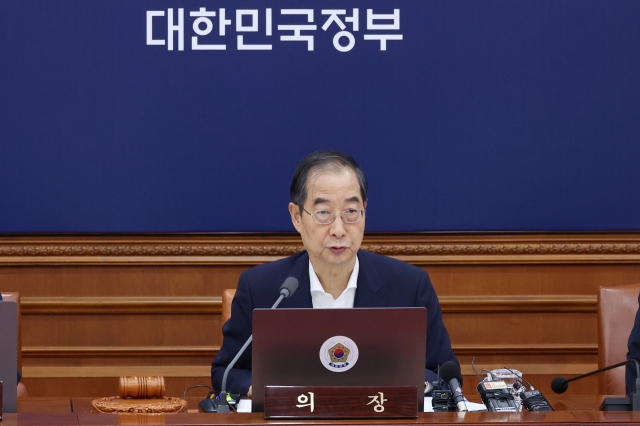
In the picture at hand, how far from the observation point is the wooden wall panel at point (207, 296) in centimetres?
379

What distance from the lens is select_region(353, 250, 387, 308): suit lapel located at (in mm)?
2615

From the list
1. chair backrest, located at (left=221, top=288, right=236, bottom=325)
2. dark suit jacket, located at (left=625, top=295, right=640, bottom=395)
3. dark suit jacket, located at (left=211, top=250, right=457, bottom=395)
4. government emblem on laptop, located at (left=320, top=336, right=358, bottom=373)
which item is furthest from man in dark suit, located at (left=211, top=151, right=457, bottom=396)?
government emblem on laptop, located at (left=320, top=336, right=358, bottom=373)

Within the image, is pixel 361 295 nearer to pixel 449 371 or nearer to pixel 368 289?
pixel 368 289

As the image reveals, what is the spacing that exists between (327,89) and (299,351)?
80.7 inches

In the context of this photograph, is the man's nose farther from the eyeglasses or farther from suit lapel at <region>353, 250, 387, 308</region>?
suit lapel at <region>353, 250, 387, 308</region>

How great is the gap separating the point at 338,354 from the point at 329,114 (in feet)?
6.63

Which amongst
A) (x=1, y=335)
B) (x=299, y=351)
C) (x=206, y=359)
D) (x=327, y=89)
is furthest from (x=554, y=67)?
(x=1, y=335)

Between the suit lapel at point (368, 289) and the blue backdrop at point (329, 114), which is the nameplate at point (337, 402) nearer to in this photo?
the suit lapel at point (368, 289)

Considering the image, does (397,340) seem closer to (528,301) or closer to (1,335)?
(1,335)

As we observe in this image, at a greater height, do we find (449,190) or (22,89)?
(22,89)

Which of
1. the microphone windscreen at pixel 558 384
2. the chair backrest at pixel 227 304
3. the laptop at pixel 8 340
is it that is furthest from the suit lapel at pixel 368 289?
the laptop at pixel 8 340

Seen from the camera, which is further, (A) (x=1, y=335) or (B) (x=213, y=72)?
(B) (x=213, y=72)

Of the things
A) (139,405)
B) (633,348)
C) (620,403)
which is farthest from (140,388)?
(633,348)

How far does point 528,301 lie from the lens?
12.6ft
